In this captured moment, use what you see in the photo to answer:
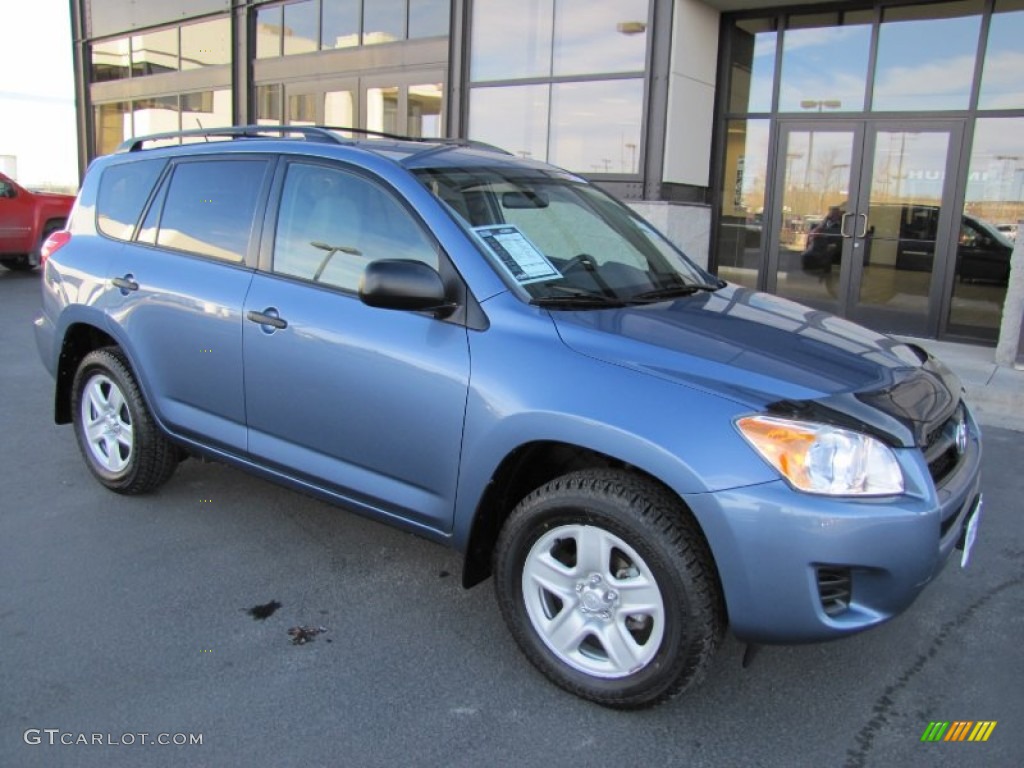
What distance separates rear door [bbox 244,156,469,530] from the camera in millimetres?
3025

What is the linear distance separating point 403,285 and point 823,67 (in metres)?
8.61

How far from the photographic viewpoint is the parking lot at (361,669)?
2.60 m

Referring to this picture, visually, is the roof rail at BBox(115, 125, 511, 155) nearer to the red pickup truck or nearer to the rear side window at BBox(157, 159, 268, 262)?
the rear side window at BBox(157, 159, 268, 262)

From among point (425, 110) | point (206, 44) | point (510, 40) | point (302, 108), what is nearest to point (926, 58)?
point (510, 40)

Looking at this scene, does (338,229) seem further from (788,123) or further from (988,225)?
(988,225)

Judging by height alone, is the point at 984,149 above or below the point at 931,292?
above

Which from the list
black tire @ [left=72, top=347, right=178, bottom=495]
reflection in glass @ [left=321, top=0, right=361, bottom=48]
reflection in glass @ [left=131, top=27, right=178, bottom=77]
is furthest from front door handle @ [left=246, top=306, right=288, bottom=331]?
reflection in glass @ [left=131, top=27, right=178, bottom=77]

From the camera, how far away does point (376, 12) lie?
42.6 ft

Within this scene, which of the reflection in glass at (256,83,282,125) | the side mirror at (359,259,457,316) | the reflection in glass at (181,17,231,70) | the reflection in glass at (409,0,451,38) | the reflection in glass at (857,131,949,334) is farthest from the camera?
the reflection in glass at (181,17,231,70)

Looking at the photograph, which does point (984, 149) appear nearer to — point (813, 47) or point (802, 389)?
point (813, 47)

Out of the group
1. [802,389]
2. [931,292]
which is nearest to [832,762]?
[802,389]

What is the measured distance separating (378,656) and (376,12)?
1200cm

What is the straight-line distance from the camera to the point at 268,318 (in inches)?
137

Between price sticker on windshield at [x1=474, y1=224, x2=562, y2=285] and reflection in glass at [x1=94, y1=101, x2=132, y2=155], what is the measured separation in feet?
57.7
